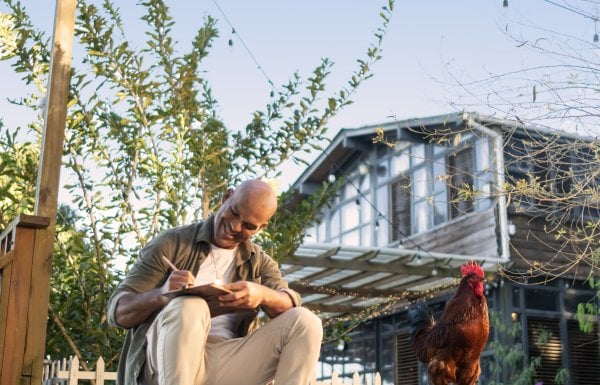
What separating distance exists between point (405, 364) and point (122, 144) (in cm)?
1000

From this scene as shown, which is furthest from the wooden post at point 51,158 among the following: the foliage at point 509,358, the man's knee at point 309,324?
the foliage at point 509,358

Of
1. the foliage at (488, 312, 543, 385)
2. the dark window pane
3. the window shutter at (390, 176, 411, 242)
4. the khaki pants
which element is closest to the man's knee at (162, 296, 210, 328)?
the khaki pants

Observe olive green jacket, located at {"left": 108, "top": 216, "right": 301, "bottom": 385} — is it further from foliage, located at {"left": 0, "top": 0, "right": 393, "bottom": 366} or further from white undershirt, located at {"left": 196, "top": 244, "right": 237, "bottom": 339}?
foliage, located at {"left": 0, "top": 0, "right": 393, "bottom": 366}

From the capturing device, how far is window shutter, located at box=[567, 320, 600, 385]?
13.4 meters

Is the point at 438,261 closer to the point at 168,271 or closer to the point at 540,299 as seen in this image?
the point at 540,299

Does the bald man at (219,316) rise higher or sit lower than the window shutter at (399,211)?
lower

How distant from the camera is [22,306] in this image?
3199 millimetres

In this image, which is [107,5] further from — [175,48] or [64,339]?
[64,339]

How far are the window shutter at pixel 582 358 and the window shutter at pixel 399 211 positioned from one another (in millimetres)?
3501

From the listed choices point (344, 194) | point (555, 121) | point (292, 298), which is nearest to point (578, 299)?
point (344, 194)

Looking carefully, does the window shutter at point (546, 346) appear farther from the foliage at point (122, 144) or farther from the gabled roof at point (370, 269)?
the foliage at point (122, 144)

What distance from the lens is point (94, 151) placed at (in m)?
5.79

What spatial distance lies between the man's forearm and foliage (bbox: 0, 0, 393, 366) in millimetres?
2760

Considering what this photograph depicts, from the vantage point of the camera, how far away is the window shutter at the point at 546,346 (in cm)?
1309
